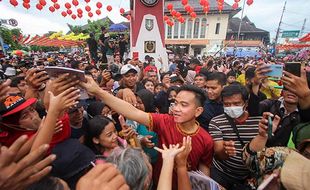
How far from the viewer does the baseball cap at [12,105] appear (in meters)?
1.74

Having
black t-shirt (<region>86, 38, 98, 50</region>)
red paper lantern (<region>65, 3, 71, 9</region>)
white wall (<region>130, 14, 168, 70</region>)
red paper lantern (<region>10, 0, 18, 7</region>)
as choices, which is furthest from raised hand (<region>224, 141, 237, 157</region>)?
red paper lantern (<region>65, 3, 71, 9</region>)

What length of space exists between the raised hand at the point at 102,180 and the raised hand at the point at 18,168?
0.20 metres

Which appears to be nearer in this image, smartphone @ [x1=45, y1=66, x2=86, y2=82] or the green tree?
smartphone @ [x1=45, y1=66, x2=86, y2=82]

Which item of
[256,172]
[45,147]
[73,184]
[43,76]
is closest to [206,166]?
[256,172]

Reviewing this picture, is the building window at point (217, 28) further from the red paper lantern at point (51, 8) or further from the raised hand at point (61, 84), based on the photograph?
the raised hand at point (61, 84)

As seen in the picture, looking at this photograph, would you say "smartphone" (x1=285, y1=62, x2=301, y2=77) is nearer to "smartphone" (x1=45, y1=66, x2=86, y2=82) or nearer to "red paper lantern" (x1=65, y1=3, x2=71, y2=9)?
"smartphone" (x1=45, y1=66, x2=86, y2=82)

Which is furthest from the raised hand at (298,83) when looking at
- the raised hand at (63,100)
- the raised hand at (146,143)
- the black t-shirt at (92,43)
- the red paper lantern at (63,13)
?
the red paper lantern at (63,13)

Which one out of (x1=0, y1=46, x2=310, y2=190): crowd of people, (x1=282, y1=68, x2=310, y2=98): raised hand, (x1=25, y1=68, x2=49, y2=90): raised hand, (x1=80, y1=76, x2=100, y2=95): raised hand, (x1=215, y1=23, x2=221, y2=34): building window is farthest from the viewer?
(x1=215, y1=23, x2=221, y2=34): building window

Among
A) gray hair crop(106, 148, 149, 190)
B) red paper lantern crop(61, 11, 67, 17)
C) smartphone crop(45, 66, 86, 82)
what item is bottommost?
gray hair crop(106, 148, 149, 190)

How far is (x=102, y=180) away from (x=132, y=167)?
0.29m

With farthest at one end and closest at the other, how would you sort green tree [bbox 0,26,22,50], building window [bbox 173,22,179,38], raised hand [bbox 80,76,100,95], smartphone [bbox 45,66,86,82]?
building window [bbox 173,22,179,38] → green tree [bbox 0,26,22,50] → raised hand [bbox 80,76,100,95] → smartphone [bbox 45,66,86,82]

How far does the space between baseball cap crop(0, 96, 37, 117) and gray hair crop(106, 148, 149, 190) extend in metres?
1.02

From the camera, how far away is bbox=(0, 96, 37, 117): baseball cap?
1.74 metres

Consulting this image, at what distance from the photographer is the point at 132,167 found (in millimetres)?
1217
